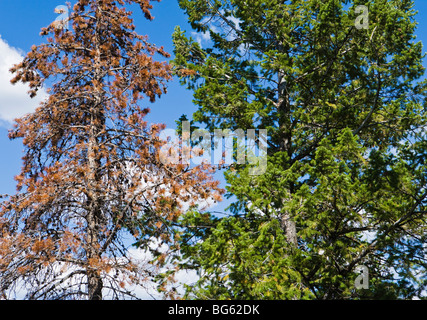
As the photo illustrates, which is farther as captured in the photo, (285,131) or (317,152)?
(285,131)

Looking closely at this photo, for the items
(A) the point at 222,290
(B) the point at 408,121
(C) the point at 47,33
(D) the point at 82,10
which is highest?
(D) the point at 82,10

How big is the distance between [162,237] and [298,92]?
17.9 feet

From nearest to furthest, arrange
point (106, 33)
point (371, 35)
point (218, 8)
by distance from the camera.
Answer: point (371, 35), point (106, 33), point (218, 8)

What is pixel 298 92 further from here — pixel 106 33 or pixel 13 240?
pixel 13 240

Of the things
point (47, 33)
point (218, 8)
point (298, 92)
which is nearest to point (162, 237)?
point (298, 92)

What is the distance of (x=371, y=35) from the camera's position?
28.9ft

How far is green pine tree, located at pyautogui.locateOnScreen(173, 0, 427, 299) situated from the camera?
8.18 meters

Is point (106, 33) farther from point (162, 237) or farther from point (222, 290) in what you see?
point (222, 290)

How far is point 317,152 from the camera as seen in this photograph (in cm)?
827

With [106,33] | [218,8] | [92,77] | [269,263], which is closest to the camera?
[269,263]

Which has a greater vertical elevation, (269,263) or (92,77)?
(92,77)

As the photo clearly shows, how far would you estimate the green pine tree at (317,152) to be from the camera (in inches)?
322

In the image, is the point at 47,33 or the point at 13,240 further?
the point at 47,33

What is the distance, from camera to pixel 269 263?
25.7ft
